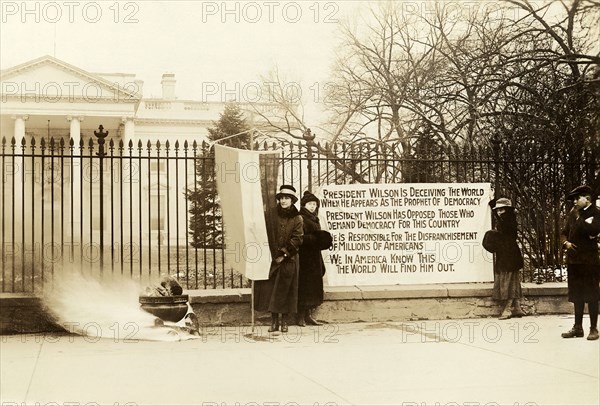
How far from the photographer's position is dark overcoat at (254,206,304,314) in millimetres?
8773

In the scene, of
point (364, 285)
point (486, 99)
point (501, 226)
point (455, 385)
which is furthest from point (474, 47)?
point (455, 385)

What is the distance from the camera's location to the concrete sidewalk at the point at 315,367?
17.7 ft

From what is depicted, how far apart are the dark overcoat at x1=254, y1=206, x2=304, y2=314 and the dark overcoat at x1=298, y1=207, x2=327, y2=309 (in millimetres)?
254

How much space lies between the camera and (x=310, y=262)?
9.20 meters

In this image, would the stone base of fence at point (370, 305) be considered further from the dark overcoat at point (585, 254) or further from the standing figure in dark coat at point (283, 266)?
the dark overcoat at point (585, 254)

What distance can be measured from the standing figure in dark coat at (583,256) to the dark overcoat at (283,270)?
10.4 feet

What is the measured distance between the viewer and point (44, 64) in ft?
30.9

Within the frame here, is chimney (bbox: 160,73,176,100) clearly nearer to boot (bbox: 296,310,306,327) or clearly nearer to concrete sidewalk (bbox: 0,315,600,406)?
boot (bbox: 296,310,306,327)

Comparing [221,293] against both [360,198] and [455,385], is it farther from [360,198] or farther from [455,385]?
[455,385]

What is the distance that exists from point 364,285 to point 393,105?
8.63 m

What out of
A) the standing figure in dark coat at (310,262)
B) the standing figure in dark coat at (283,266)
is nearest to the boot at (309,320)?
the standing figure in dark coat at (310,262)

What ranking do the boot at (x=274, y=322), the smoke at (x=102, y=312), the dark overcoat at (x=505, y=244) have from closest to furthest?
the smoke at (x=102, y=312), the boot at (x=274, y=322), the dark overcoat at (x=505, y=244)

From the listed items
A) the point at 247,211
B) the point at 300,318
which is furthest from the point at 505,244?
the point at 247,211

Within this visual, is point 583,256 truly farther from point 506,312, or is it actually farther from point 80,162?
point 80,162
